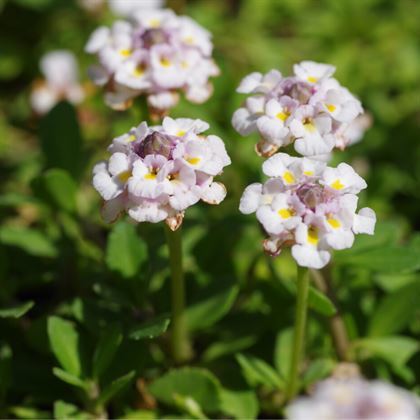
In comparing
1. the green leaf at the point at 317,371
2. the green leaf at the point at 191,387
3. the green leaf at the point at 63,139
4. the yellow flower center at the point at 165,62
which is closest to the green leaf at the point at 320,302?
the green leaf at the point at 317,371

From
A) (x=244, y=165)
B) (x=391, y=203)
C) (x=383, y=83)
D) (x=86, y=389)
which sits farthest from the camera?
(x=383, y=83)

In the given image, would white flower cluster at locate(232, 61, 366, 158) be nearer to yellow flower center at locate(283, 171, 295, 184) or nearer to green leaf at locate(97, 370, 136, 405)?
yellow flower center at locate(283, 171, 295, 184)

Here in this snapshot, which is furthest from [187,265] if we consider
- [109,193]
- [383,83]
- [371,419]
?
[383,83]

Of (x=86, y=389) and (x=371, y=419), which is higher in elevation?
(x=371, y=419)

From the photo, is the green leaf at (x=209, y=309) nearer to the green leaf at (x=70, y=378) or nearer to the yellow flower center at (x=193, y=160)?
the green leaf at (x=70, y=378)

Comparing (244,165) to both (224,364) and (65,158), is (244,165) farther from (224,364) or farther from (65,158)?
(224,364)

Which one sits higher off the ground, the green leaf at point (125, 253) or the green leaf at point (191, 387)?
the green leaf at point (125, 253)

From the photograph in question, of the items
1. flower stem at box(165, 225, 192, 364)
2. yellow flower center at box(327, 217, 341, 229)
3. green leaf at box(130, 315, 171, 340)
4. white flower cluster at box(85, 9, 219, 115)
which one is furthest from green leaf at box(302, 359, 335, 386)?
white flower cluster at box(85, 9, 219, 115)
